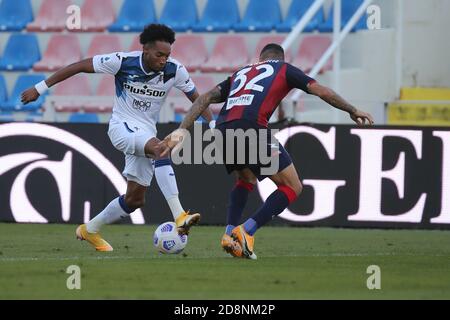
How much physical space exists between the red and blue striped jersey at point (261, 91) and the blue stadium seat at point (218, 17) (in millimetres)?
9578

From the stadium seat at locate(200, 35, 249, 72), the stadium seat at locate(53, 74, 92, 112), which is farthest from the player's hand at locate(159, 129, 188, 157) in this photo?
the stadium seat at locate(53, 74, 92, 112)

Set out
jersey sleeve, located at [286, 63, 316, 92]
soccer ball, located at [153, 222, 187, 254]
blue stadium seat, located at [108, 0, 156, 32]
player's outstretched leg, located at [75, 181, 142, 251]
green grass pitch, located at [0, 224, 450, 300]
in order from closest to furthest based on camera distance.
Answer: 1. green grass pitch, located at [0, 224, 450, 300]
2. jersey sleeve, located at [286, 63, 316, 92]
3. soccer ball, located at [153, 222, 187, 254]
4. player's outstretched leg, located at [75, 181, 142, 251]
5. blue stadium seat, located at [108, 0, 156, 32]

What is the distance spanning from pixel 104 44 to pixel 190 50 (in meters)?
1.48

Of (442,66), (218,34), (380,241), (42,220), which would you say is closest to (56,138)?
(42,220)

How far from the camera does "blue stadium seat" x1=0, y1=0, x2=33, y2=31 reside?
2020 cm

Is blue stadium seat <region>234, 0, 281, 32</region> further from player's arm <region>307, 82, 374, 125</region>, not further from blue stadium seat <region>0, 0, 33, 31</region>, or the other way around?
player's arm <region>307, 82, 374, 125</region>

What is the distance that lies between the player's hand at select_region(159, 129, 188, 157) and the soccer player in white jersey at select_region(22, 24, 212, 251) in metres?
0.11

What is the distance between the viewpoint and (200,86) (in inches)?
732

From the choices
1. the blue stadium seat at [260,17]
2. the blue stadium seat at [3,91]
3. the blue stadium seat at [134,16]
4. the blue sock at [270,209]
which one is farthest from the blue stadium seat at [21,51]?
the blue sock at [270,209]

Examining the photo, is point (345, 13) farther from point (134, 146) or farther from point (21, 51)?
point (134, 146)

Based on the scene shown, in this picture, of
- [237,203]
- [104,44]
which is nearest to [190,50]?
[104,44]

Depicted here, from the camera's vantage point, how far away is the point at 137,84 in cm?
1030

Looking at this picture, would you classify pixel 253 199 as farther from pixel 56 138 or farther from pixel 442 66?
pixel 442 66
